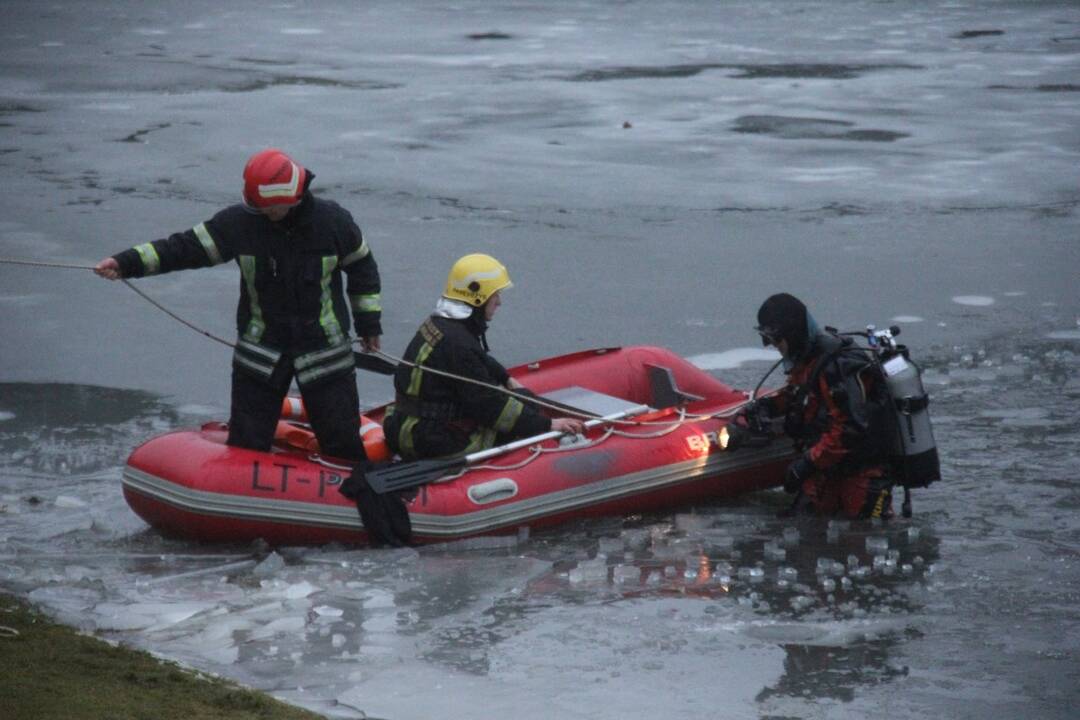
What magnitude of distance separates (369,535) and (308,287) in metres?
1.01

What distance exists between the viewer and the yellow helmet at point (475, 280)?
6.54 metres

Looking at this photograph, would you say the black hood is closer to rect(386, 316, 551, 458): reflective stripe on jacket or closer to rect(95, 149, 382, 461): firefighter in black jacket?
rect(386, 316, 551, 458): reflective stripe on jacket

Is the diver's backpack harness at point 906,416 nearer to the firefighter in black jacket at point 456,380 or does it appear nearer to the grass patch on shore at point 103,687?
the firefighter in black jacket at point 456,380

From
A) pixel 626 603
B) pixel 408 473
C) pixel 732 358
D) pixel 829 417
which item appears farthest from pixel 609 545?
pixel 732 358

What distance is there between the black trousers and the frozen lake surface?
1.69 ft

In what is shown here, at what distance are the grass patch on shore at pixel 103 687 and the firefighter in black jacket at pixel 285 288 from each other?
1.52 m

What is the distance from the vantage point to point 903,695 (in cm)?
500

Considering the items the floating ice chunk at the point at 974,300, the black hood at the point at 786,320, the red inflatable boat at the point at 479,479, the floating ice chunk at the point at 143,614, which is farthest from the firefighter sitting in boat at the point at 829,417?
the floating ice chunk at the point at 974,300

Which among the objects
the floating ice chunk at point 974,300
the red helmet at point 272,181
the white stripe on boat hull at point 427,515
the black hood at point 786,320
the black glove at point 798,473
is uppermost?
the red helmet at point 272,181

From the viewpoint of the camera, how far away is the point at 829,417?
21.6 feet

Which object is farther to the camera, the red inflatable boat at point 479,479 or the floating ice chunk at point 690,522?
the floating ice chunk at point 690,522

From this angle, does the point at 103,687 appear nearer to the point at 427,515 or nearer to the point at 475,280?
the point at 427,515

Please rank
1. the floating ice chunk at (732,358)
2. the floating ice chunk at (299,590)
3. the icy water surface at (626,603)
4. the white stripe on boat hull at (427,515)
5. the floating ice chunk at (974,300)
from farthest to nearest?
the floating ice chunk at (974,300) → the floating ice chunk at (732,358) → the white stripe on boat hull at (427,515) → the floating ice chunk at (299,590) → the icy water surface at (626,603)

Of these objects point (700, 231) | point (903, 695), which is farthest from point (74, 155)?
point (903, 695)
